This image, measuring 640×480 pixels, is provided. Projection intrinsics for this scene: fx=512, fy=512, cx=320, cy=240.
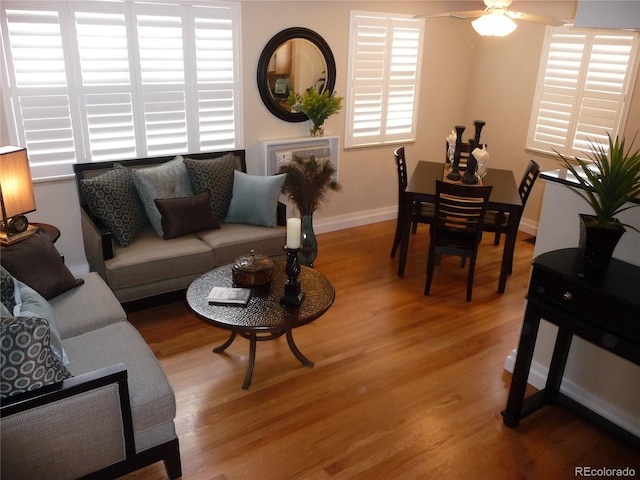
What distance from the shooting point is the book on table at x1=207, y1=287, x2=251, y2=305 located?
2811 millimetres

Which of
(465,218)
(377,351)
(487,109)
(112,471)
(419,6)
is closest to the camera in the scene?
(112,471)

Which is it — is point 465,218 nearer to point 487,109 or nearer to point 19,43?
point 487,109

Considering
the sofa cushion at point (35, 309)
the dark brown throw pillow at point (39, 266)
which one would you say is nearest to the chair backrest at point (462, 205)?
the dark brown throw pillow at point (39, 266)

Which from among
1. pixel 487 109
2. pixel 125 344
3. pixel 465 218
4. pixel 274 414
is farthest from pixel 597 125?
pixel 125 344

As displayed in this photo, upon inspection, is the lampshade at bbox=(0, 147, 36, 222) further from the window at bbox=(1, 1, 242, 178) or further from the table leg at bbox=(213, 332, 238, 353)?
the table leg at bbox=(213, 332, 238, 353)

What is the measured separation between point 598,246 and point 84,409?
229 centimetres

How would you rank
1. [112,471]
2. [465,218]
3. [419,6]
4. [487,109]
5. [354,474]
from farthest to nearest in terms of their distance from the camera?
[487,109] → [419,6] → [465,218] → [354,474] → [112,471]

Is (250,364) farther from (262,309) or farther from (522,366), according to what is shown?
(522,366)

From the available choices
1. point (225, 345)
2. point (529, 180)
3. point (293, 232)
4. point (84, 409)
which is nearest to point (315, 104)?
point (529, 180)

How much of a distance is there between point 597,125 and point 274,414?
3988mm

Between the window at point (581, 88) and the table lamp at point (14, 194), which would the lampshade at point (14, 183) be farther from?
the window at point (581, 88)

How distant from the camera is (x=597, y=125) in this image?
475cm

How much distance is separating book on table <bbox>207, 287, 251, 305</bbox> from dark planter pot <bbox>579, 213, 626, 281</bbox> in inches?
67.7

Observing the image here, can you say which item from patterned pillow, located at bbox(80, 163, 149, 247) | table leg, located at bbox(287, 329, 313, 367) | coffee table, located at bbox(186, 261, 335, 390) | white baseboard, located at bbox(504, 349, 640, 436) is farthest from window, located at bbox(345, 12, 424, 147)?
white baseboard, located at bbox(504, 349, 640, 436)
